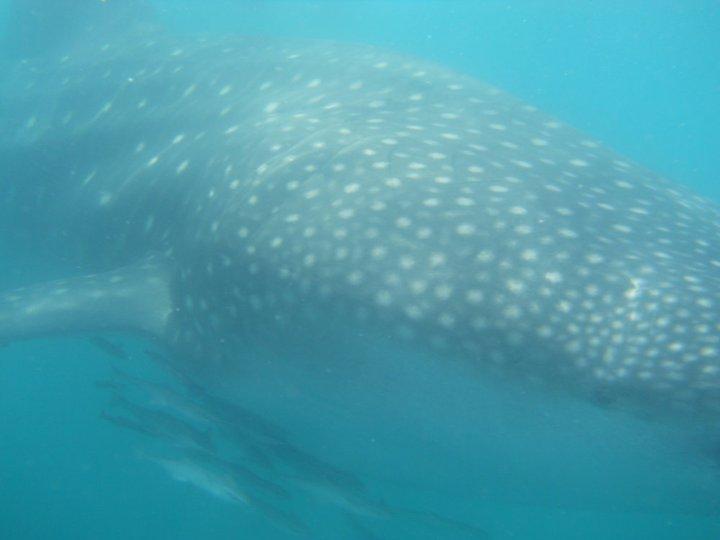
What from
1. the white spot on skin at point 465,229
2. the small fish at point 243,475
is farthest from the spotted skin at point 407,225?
the small fish at point 243,475

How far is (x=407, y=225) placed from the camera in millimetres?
3686

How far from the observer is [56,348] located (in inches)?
416

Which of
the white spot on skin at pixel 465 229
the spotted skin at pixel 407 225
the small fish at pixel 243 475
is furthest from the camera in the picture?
the small fish at pixel 243 475

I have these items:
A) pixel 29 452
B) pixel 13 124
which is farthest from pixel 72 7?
pixel 29 452

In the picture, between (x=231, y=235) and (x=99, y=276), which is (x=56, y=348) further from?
(x=231, y=235)

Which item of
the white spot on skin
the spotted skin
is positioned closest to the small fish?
the spotted skin

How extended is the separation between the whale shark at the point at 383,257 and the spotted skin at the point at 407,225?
0.01 meters

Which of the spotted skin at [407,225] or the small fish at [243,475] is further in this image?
the small fish at [243,475]

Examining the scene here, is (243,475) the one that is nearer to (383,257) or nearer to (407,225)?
A: (383,257)

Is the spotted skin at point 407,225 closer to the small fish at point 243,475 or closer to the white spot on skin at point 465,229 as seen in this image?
the white spot on skin at point 465,229

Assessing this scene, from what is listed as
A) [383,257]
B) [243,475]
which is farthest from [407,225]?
[243,475]

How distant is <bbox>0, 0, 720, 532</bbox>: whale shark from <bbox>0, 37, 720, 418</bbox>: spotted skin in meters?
0.01

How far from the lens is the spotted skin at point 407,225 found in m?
3.19

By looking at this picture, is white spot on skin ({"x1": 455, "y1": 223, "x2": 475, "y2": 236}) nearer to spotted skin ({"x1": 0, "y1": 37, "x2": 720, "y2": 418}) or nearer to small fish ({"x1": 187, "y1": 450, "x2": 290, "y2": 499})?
spotted skin ({"x1": 0, "y1": 37, "x2": 720, "y2": 418})
